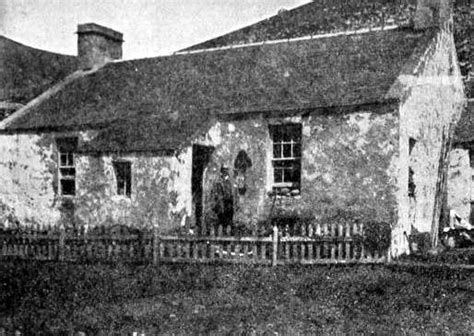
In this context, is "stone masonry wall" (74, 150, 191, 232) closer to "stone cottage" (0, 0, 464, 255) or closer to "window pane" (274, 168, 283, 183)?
"stone cottage" (0, 0, 464, 255)

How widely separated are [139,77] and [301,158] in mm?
8440

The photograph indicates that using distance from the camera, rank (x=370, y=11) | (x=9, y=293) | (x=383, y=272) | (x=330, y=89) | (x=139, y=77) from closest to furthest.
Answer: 1. (x=9, y=293)
2. (x=383, y=272)
3. (x=330, y=89)
4. (x=139, y=77)
5. (x=370, y=11)

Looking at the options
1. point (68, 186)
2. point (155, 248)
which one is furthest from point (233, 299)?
point (68, 186)

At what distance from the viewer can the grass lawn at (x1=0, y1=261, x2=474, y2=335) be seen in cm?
793

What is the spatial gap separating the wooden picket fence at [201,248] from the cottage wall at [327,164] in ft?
8.12

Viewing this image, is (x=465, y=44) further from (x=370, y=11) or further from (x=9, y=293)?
(x=9, y=293)

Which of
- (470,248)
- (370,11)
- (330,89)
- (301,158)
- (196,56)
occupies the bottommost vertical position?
(470,248)

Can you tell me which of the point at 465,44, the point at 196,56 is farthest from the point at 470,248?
the point at 465,44

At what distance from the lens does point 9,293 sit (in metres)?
10.0

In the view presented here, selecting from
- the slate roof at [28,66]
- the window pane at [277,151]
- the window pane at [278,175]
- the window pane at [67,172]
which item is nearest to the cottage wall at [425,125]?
the window pane at [278,175]

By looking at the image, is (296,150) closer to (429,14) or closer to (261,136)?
(261,136)

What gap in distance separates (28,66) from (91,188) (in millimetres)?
22254

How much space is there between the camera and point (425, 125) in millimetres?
18156

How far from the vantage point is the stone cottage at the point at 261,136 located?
16.3 metres
